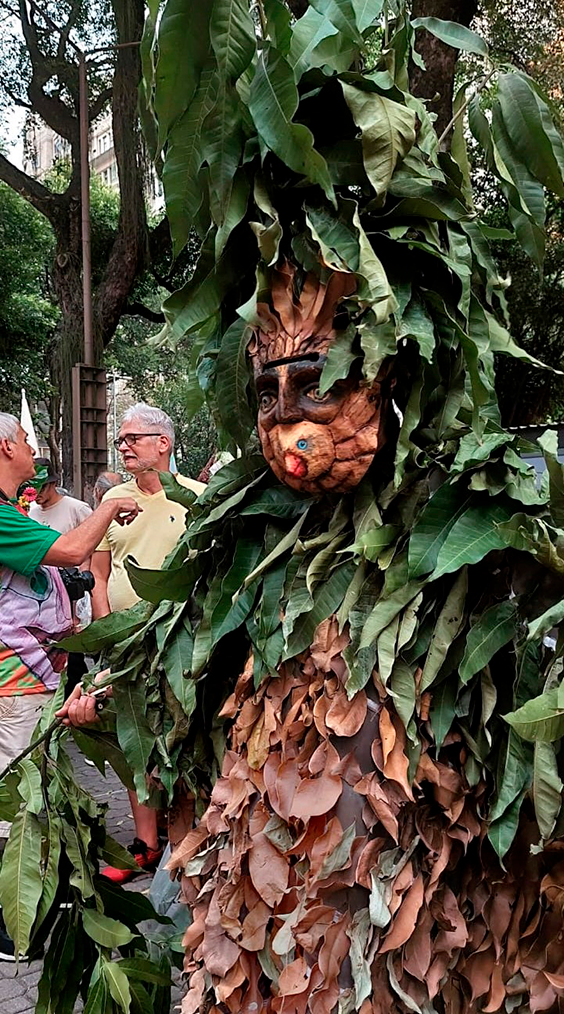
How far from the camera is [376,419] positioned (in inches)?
60.0

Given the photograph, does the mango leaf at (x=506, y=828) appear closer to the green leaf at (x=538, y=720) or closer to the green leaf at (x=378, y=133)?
the green leaf at (x=538, y=720)

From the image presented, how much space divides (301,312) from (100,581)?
2888mm

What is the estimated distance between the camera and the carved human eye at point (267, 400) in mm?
1543

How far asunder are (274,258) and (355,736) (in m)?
0.77

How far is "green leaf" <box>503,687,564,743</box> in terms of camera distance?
126cm

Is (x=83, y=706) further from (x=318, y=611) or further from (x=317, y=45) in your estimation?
(x=317, y=45)

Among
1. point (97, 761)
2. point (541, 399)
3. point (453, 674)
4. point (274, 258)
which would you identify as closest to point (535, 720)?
point (453, 674)

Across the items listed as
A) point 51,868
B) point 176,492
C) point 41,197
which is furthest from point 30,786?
point 41,197

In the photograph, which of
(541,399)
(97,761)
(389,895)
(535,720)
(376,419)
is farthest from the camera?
(541,399)

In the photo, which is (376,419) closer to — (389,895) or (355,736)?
(355,736)

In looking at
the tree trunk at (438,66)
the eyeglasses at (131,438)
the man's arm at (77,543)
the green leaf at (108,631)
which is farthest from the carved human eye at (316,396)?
the tree trunk at (438,66)

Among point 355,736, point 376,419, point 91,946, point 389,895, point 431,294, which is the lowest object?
point 91,946

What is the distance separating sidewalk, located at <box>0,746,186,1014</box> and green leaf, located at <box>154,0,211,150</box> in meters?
1.59

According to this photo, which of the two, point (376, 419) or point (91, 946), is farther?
point (91, 946)
